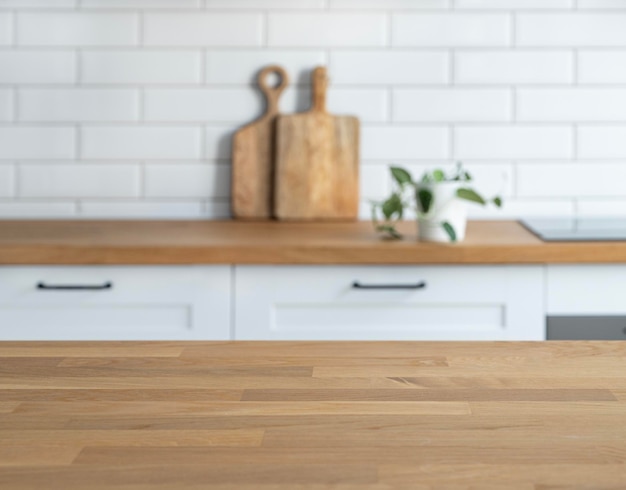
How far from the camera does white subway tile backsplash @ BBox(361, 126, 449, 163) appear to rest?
258 cm

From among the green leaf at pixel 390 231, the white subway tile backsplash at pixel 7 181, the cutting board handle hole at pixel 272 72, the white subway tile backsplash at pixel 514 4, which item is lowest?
the green leaf at pixel 390 231

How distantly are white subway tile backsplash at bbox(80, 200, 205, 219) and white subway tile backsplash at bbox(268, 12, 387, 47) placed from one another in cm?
51

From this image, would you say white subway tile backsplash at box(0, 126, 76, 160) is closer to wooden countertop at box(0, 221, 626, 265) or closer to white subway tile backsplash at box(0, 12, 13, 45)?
white subway tile backsplash at box(0, 12, 13, 45)

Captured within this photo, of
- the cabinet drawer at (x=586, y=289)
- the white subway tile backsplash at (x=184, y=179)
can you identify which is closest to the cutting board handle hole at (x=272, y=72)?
the white subway tile backsplash at (x=184, y=179)

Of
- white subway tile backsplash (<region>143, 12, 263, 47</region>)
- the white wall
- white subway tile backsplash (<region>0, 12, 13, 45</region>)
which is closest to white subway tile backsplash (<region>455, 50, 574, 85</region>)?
the white wall

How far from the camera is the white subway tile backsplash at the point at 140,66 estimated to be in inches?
101

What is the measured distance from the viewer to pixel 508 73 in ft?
8.46

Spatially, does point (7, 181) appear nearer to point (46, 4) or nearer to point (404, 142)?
point (46, 4)

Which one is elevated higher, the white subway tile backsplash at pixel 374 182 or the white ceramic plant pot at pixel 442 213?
the white subway tile backsplash at pixel 374 182

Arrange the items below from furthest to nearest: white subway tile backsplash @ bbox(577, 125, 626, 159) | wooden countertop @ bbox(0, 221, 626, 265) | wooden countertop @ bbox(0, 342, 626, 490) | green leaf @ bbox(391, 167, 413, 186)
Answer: white subway tile backsplash @ bbox(577, 125, 626, 159)
green leaf @ bbox(391, 167, 413, 186)
wooden countertop @ bbox(0, 221, 626, 265)
wooden countertop @ bbox(0, 342, 626, 490)

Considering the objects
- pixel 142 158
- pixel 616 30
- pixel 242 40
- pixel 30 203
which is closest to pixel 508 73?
pixel 616 30

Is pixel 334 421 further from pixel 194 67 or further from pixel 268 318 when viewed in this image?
pixel 194 67

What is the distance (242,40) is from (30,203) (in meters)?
0.73

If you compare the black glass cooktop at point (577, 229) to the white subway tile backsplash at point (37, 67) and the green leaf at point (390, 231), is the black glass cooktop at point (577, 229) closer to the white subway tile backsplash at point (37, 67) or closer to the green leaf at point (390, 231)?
the green leaf at point (390, 231)
